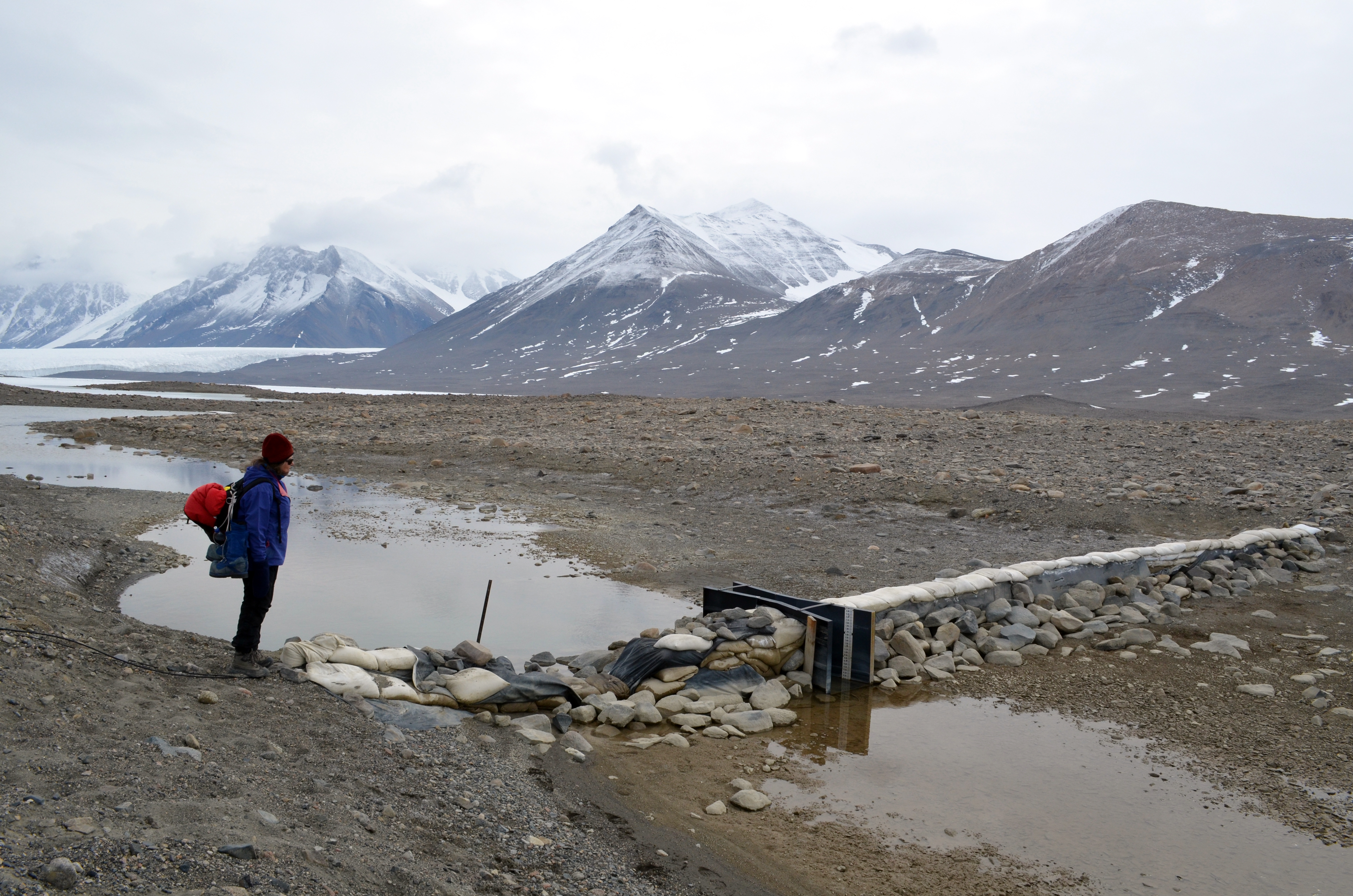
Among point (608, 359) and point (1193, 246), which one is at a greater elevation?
point (1193, 246)

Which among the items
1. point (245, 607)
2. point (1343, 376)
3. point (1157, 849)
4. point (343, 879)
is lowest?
point (1157, 849)

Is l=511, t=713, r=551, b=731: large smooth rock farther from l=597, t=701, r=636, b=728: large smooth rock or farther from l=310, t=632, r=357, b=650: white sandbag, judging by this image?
l=310, t=632, r=357, b=650: white sandbag

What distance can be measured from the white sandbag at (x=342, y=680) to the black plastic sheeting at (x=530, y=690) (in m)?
0.85

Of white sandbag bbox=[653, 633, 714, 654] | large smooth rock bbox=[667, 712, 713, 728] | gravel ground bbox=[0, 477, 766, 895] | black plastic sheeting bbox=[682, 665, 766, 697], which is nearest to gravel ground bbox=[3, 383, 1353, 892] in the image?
gravel ground bbox=[0, 477, 766, 895]

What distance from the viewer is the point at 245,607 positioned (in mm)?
6582

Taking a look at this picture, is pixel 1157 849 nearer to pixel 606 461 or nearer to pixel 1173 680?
pixel 1173 680

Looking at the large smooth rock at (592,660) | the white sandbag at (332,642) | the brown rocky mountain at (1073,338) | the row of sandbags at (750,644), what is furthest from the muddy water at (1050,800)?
the brown rocky mountain at (1073,338)

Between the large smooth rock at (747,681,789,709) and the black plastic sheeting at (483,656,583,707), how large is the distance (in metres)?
1.43

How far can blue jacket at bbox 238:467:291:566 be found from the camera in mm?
6547

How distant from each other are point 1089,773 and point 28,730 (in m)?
6.49

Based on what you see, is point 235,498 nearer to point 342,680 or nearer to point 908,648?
point 342,680

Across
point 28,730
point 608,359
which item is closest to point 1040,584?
point 28,730

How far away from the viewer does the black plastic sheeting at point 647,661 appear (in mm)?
7660

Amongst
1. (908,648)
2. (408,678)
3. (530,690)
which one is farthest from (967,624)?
(408,678)
